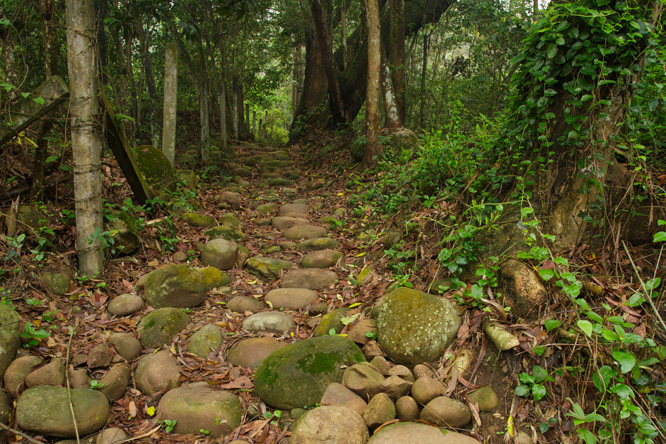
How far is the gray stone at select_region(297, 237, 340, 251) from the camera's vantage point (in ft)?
18.3

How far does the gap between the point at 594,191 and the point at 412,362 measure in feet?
6.05

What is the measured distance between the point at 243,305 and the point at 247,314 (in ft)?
0.42

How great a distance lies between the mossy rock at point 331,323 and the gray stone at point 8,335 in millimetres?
2254

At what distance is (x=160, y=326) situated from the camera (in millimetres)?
3555

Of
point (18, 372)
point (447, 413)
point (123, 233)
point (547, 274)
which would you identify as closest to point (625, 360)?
point (547, 274)

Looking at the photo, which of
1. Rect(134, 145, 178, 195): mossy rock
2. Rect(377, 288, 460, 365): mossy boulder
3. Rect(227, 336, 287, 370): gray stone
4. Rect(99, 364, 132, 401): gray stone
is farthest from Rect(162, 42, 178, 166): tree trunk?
Rect(377, 288, 460, 365): mossy boulder

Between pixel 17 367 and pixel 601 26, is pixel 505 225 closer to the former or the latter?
pixel 601 26

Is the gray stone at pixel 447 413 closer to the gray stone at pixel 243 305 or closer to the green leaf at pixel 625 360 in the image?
the green leaf at pixel 625 360

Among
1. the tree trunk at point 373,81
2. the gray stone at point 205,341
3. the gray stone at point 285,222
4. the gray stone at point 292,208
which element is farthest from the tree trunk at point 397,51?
the gray stone at point 205,341

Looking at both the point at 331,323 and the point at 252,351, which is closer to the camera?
the point at 252,351

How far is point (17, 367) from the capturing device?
271 cm

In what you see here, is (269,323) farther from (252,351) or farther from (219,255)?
(219,255)

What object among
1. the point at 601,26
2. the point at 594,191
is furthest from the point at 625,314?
the point at 601,26

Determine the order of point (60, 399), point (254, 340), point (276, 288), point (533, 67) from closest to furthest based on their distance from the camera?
point (60, 399) < point (533, 67) < point (254, 340) < point (276, 288)
